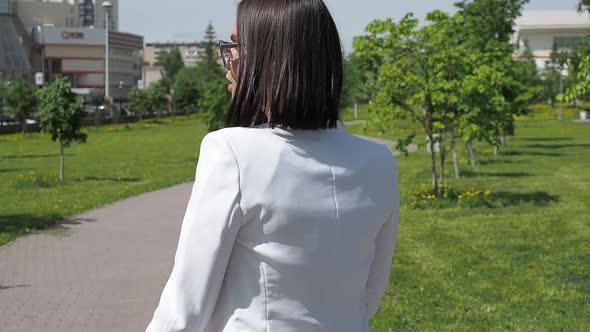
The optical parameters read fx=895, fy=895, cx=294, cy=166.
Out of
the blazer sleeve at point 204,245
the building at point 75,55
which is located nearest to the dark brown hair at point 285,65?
the blazer sleeve at point 204,245

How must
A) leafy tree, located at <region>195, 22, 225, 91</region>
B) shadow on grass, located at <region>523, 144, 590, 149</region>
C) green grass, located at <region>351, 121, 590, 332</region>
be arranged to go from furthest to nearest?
leafy tree, located at <region>195, 22, 225, 91</region> < shadow on grass, located at <region>523, 144, 590, 149</region> < green grass, located at <region>351, 121, 590, 332</region>

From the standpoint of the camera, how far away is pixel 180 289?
1.71m

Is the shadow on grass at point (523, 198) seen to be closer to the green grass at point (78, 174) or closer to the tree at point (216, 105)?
the green grass at point (78, 174)

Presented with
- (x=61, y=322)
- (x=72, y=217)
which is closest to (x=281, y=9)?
(x=61, y=322)

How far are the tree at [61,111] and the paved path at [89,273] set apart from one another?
748 cm

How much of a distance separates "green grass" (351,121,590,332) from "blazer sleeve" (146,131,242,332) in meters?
5.19

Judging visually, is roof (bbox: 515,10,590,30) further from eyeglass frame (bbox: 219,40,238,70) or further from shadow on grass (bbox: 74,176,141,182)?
eyeglass frame (bbox: 219,40,238,70)

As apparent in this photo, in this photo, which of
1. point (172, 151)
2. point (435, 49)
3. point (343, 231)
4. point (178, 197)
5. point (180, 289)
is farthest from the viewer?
point (172, 151)

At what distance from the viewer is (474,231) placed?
40.2 feet

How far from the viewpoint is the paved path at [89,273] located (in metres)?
7.59

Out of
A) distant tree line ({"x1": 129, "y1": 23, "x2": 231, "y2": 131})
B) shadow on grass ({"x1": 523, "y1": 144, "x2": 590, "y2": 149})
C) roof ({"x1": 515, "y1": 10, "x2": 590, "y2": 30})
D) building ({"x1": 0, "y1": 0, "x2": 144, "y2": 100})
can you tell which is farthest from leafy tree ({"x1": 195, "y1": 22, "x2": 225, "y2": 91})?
shadow on grass ({"x1": 523, "y1": 144, "x2": 590, "y2": 149})

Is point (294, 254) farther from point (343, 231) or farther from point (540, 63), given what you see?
point (540, 63)

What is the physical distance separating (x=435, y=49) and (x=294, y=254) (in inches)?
573

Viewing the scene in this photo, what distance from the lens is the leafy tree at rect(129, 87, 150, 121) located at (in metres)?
73.3
